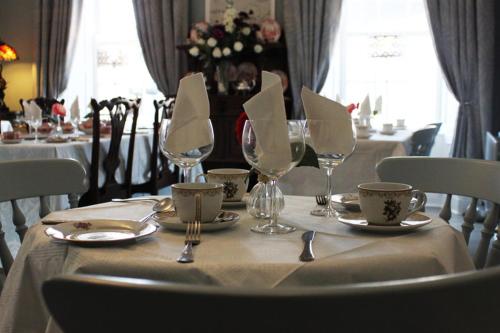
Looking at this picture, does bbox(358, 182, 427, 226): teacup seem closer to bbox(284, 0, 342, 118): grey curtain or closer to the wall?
bbox(284, 0, 342, 118): grey curtain

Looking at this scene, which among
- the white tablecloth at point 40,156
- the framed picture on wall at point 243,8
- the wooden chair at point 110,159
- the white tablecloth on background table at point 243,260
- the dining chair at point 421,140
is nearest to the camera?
the white tablecloth on background table at point 243,260

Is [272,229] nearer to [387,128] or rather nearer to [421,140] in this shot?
[421,140]

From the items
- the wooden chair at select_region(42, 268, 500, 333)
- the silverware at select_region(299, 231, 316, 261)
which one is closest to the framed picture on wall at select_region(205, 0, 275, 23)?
the silverware at select_region(299, 231, 316, 261)

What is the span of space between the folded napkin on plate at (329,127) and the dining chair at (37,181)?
2.30 ft

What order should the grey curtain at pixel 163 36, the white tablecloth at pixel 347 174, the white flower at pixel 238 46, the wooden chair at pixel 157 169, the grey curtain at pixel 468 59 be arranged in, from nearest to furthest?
the white tablecloth at pixel 347 174, the wooden chair at pixel 157 169, the grey curtain at pixel 468 59, the white flower at pixel 238 46, the grey curtain at pixel 163 36

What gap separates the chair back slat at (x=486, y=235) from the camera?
1.55m

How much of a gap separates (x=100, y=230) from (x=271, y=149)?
368 mm

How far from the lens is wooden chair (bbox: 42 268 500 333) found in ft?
1.68

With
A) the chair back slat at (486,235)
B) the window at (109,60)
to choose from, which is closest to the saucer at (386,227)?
the chair back slat at (486,235)

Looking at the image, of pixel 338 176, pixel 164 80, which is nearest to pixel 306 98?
pixel 338 176

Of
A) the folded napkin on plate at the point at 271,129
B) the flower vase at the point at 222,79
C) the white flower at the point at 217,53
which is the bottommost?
the folded napkin on plate at the point at 271,129

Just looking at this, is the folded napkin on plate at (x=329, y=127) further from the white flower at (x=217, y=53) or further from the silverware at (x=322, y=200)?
Answer: the white flower at (x=217, y=53)

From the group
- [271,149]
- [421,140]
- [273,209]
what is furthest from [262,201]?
[421,140]

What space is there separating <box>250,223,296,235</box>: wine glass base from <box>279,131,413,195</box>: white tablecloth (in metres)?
2.07
